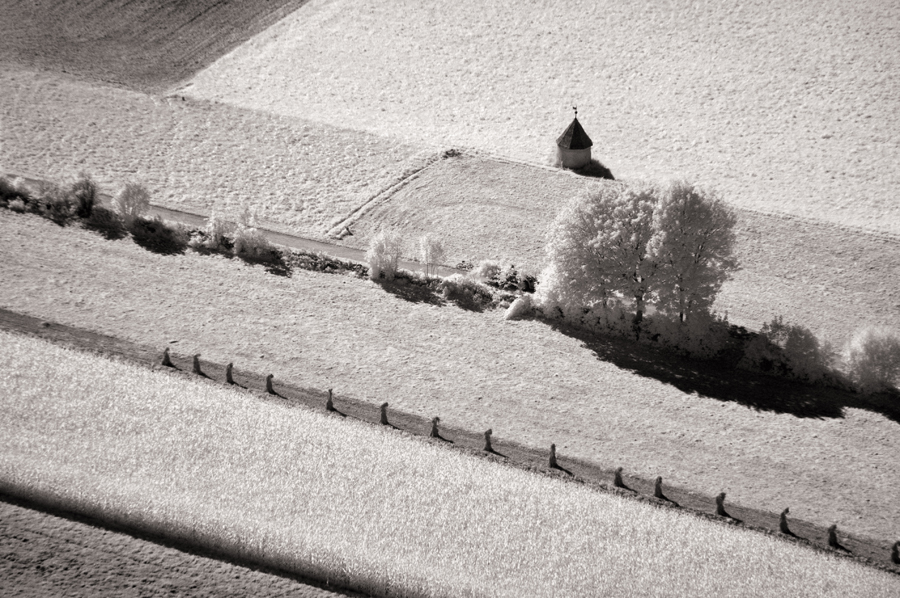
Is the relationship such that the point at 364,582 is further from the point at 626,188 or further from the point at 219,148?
the point at 219,148

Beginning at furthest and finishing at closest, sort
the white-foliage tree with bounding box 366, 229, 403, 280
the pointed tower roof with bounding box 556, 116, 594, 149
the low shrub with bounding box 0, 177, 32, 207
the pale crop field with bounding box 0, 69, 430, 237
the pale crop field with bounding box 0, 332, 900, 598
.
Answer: the pointed tower roof with bounding box 556, 116, 594, 149
the pale crop field with bounding box 0, 69, 430, 237
the low shrub with bounding box 0, 177, 32, 207
the white-foliage tree with bounding box 366, 229, 403, 280
the pale crop field with bounding box 0, 332, 900, 598

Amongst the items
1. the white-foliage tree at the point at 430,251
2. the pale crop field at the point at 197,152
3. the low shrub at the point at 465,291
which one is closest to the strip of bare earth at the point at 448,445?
the low shrub at the point at 465,291

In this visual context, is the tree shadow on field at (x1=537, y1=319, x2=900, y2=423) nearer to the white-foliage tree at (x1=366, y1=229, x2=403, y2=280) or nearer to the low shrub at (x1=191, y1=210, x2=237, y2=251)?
the white-foliage tree at (x1=366, y1=229, x2=403, y2=280)

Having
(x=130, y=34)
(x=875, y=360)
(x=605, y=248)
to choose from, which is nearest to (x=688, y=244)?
(x=605, y=248)

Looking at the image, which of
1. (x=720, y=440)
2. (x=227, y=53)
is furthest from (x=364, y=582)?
(x=227, y=53)

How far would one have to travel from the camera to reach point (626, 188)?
51.1 m

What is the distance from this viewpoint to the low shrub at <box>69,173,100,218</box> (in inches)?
2245

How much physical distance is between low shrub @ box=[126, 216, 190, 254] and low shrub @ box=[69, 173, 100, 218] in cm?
260

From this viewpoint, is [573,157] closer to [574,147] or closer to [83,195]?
[574,147]

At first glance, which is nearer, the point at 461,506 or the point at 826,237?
the point at 461,506

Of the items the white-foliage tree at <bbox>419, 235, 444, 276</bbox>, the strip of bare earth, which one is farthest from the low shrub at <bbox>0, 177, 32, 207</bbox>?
the white-foliage tree at <bbox>419, 235, 444, 276</bbox>

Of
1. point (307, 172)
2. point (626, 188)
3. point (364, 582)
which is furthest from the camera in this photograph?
point (307, 172)

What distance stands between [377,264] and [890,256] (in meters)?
25.0

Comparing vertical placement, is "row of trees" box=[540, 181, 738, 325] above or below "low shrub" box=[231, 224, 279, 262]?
above
